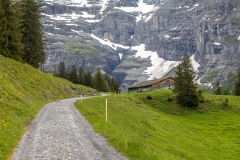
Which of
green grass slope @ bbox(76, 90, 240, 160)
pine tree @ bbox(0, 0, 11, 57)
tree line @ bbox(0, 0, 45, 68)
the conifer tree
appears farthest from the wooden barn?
pine tree @ bbox(0, 0, 11, 57)

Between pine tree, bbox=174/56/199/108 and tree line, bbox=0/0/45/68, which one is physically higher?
tree line, bbox=0/0/45/68

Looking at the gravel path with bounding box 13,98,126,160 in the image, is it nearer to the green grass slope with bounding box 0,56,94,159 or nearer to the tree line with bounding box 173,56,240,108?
the green grass slope with bounding box 0,56,94,159

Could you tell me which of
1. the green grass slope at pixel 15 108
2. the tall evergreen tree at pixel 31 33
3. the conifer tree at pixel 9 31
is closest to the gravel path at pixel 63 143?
the green grass slope at pixel 15 108

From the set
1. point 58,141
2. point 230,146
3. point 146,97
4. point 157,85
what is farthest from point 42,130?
point 157,85

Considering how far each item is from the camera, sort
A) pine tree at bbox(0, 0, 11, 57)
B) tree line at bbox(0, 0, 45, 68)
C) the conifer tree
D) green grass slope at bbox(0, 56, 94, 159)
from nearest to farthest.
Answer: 1. green grass slope at bbox(0, 56, 94, 159)
2. pine tree at bbox(0, 0, 11, 57)
3. the conifer tree
4. tree line at bbox(0, 0, 45, 68)

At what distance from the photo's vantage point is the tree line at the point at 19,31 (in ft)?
210

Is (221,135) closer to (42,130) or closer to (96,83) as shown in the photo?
(42,130)

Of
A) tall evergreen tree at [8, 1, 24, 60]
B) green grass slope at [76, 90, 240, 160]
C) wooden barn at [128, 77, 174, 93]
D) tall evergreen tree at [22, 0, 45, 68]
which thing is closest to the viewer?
green grass slope at [76, 90, 240, 160]

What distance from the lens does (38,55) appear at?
8381cm

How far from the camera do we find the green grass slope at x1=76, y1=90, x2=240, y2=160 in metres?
23.6

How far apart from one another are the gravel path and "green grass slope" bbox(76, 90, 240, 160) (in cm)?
109

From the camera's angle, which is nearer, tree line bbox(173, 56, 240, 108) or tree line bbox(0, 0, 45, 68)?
tree line bbox(0, 0, 45, 68)

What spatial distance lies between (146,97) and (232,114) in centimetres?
2212

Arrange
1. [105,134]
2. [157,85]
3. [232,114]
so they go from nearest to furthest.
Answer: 1. [105,134]
2. [232,114]
3. [157,85]
